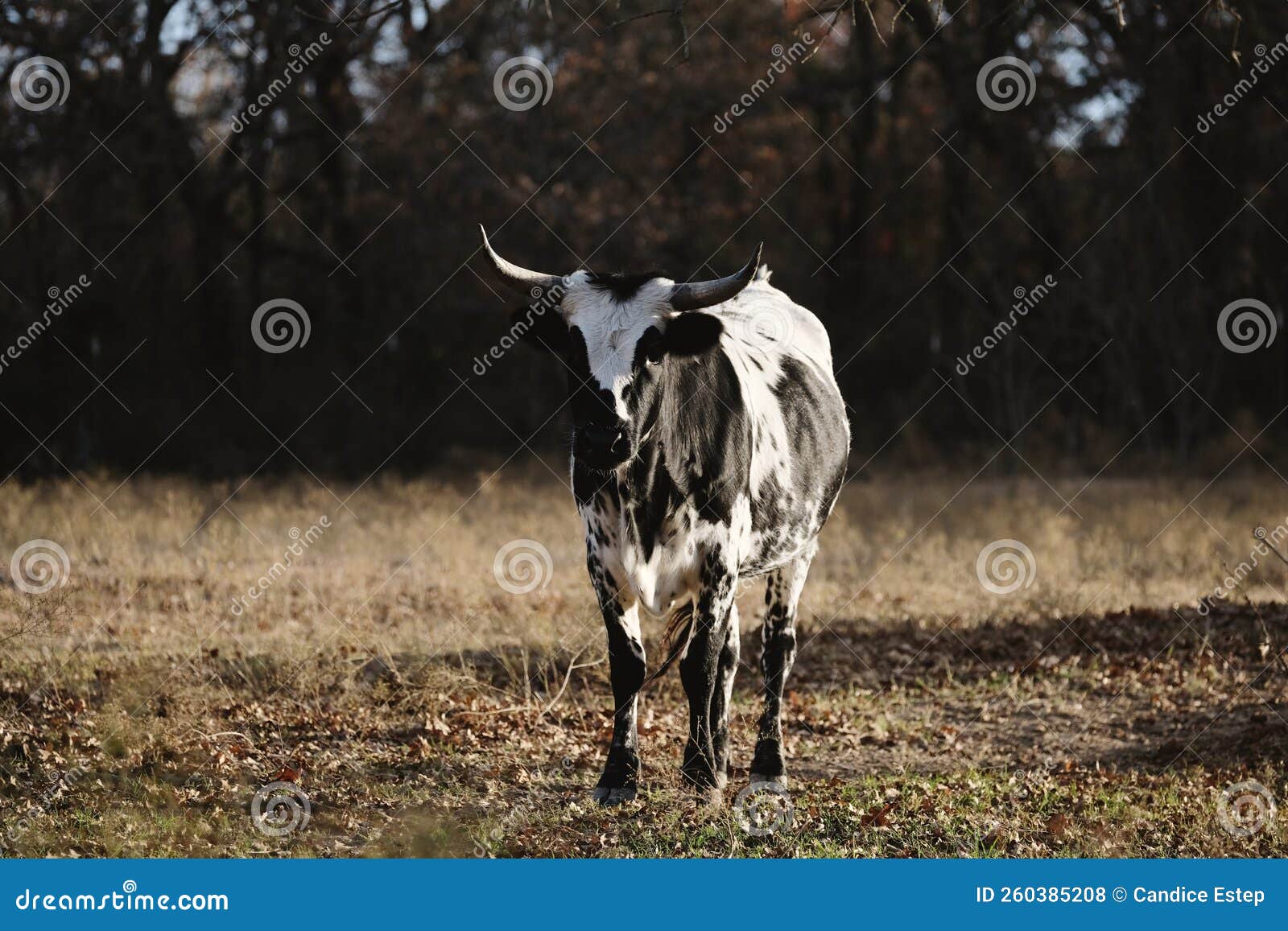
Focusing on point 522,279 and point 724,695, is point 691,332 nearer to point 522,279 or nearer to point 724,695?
point 522,279

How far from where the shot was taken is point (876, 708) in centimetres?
886

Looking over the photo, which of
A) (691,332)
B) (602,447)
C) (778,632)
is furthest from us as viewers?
(778,632)

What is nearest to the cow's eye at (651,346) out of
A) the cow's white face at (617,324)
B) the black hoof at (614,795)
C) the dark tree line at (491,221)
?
the cow's white face at (617,324)

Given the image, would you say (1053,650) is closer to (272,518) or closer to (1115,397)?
(272,518)

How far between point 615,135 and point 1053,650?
1349 cm

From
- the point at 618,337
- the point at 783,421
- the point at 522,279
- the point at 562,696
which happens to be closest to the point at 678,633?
the point at 783,421

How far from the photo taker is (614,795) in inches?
254

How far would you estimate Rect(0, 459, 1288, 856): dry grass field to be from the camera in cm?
623

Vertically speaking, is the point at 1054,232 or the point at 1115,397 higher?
the point at 1054,232

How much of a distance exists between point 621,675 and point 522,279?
187cm

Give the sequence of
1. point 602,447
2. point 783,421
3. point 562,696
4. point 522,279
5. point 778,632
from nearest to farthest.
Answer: point 602,447
point 522,279
point 783,421
point 778,632
point 562,696

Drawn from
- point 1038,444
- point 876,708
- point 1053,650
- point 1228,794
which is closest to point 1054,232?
point 1038,444

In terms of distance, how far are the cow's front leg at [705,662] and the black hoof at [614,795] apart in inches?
11.4

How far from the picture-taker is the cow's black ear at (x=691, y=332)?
628 cm
